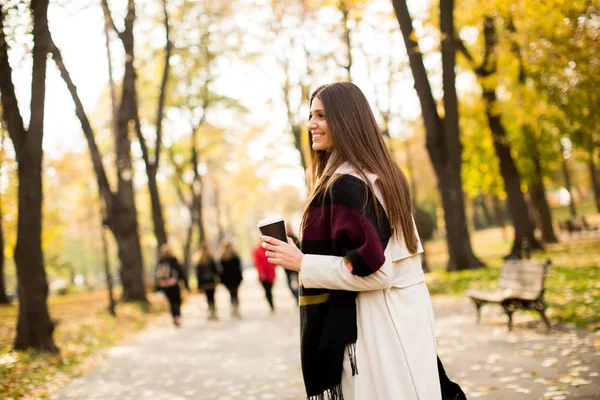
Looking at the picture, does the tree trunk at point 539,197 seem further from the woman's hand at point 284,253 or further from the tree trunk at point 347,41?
the woman's hand at point 284,253

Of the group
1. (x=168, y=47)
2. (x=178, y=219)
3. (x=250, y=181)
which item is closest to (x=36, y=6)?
(x=168, y=47)

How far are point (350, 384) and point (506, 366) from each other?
5.00 m

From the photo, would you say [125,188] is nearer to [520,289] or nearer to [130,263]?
[130,263]

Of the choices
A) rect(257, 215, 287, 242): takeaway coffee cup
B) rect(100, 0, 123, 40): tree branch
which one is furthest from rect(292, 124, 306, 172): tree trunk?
rect(257, 215, 287, 242): takeaway coffee cup

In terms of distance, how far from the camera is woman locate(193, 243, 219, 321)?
16.6 meters

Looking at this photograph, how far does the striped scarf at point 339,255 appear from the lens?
8.28 feet

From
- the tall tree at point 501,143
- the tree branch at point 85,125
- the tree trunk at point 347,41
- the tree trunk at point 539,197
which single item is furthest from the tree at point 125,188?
the tree trunk at point 539,197

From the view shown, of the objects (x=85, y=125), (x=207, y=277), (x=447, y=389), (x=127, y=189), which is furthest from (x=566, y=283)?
(x=127, y=189)

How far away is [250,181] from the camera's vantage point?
36.4m

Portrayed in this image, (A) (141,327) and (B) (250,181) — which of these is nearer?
(A) (141,327)

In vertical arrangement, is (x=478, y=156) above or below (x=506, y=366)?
above

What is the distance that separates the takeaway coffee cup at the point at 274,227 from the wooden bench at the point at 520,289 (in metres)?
6.95

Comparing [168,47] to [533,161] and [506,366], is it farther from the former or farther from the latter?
[506,366]

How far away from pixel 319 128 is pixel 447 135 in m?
14.4
